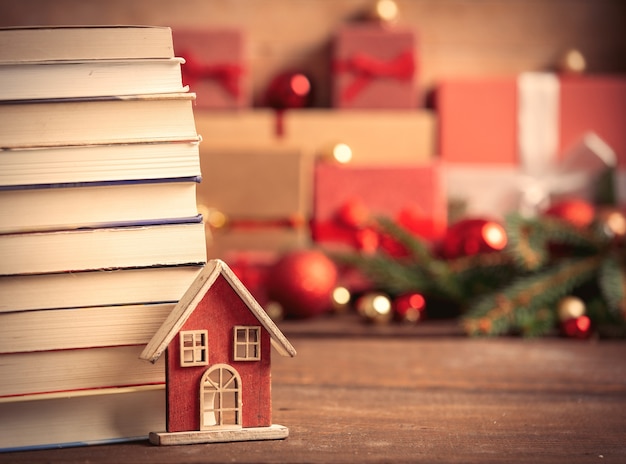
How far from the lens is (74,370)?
667 mm

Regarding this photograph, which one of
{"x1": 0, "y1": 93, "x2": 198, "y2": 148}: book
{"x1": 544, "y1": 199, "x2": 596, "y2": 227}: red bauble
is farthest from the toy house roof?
{"x1": 544, "y1": 199, "x2": 596, "y2": 227}: red bauble

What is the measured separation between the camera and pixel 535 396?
3.05 feet

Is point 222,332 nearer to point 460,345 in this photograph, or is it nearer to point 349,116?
point 460,345

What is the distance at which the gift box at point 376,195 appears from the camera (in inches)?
75.8

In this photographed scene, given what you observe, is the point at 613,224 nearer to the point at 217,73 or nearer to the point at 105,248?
the point at 217,73

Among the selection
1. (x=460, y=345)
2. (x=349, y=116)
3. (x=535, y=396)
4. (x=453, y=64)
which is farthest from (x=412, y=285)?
(x=453, y=64)

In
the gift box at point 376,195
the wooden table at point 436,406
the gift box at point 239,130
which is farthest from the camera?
the gift box at point 239,130

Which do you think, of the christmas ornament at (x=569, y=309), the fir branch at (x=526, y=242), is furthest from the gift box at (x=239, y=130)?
the christmas ornament at (x=569, y=309)

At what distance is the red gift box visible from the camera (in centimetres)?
208

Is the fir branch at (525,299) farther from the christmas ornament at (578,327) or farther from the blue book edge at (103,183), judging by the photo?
the blue book edge at (103,183)

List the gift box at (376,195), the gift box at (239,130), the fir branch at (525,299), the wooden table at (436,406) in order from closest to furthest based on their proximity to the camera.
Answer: the wooden table at (436,406) → the fir branch at (525,299) → the gift box at (376,195) → the gift box at (239,130)

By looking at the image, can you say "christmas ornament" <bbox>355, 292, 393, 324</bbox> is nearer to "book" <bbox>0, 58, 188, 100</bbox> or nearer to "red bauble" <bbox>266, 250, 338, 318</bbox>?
"red bauble" <bbox>266, 250, 338, 318</bbox>

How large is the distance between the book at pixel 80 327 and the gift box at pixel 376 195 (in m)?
1.25

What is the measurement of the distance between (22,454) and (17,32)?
0.35 metres
